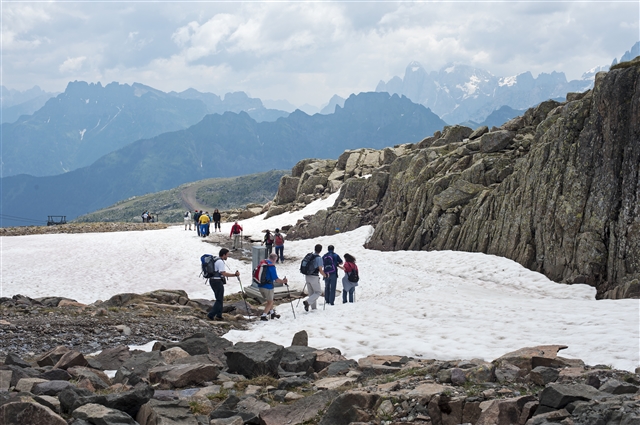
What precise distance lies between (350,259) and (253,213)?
47694 mm

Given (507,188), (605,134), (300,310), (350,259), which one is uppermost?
(605,134)

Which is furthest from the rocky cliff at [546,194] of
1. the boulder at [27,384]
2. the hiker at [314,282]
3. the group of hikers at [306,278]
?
the boulder at [27,384]

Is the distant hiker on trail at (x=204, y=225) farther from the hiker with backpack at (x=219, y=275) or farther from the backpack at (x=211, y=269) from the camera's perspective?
the backpack at (x=211, y=269)

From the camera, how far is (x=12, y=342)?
15.2m

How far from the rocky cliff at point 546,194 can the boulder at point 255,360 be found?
15.5 metres

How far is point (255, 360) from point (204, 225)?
132 feet

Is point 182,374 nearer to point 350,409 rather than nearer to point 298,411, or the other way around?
point 298,411

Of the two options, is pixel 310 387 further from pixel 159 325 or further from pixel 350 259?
pixel 350 259

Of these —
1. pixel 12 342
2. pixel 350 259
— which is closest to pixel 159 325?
pixel 12 342

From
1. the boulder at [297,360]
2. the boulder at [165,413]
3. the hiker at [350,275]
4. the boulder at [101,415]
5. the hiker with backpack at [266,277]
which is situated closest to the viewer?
the boulder at [101,415]

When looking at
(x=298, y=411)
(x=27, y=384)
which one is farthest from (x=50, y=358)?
(x=298, y=411)

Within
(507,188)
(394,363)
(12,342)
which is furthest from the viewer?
(507,188)

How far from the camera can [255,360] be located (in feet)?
39.6

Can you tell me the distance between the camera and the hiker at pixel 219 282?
19234 millimetres
